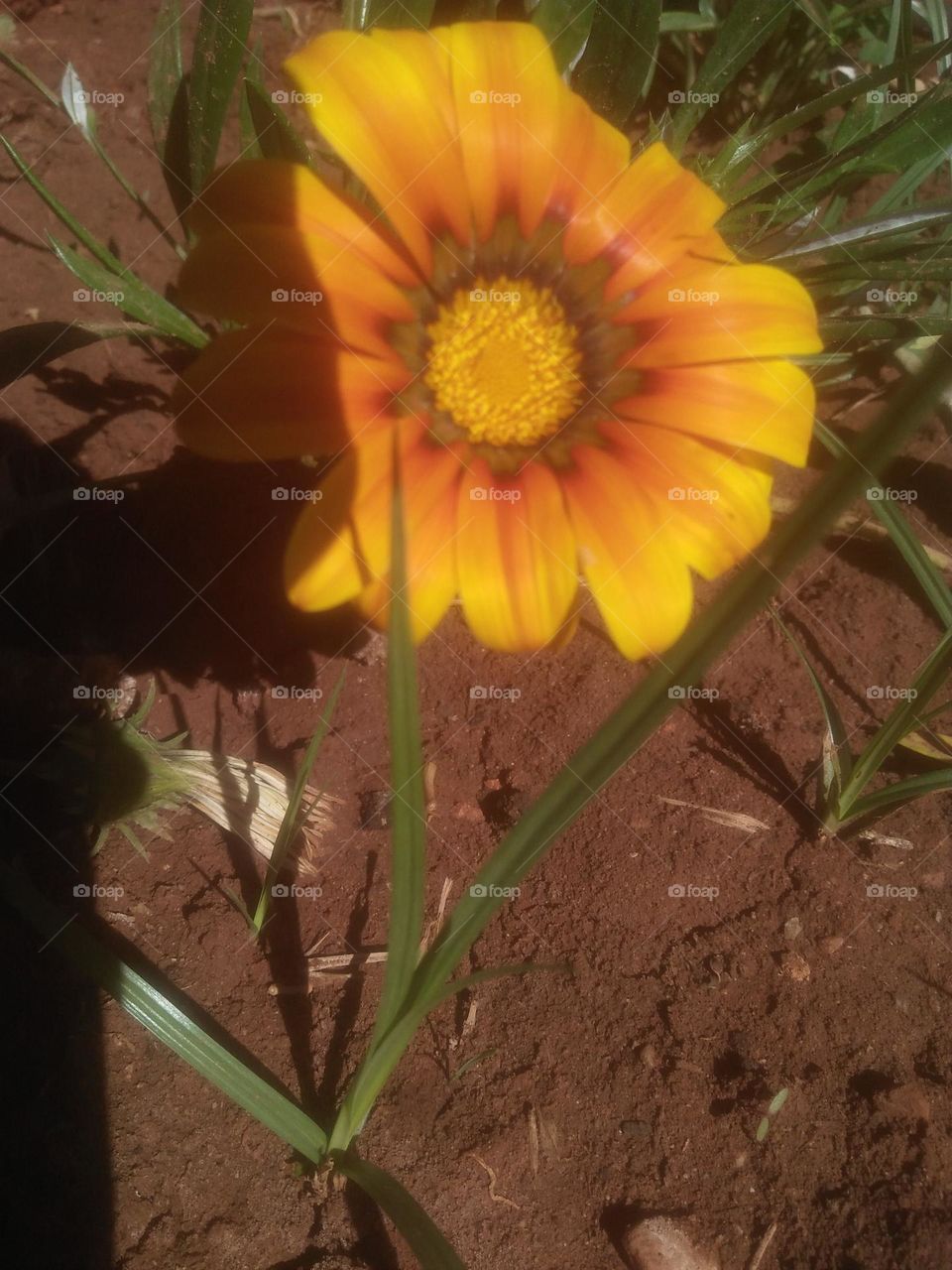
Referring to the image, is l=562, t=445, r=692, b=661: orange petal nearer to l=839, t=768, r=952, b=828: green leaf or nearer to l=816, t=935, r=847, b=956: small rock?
l=839, t=768, r=952, b=828: green leaf

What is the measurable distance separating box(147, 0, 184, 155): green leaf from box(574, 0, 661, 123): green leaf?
581 millimetres

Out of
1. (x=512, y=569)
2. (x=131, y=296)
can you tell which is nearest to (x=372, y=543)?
(x=512, y=569)

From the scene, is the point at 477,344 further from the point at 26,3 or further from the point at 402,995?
the point at 26,3

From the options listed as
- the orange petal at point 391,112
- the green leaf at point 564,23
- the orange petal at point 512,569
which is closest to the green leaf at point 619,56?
the green leaf at point 564,23

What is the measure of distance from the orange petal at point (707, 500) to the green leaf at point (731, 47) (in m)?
0.59

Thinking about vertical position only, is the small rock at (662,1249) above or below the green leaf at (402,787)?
below

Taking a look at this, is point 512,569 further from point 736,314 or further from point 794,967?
point 794,967

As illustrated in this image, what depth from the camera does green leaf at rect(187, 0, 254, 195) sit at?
1.14 metres

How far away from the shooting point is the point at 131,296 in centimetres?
117

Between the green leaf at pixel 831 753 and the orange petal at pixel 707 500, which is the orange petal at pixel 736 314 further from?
the green leaf at pixel 831 753

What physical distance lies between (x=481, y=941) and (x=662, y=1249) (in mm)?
451

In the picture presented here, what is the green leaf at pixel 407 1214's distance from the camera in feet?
2.91

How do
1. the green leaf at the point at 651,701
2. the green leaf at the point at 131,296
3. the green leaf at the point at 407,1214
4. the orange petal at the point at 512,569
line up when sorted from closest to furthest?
the green leaf at the point at 651,701 → the green leaf at the point at 407,1214 → the orange petal at the point at 512,569 → the green leaf at the point at 131,296

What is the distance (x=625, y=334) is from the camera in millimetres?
1189
